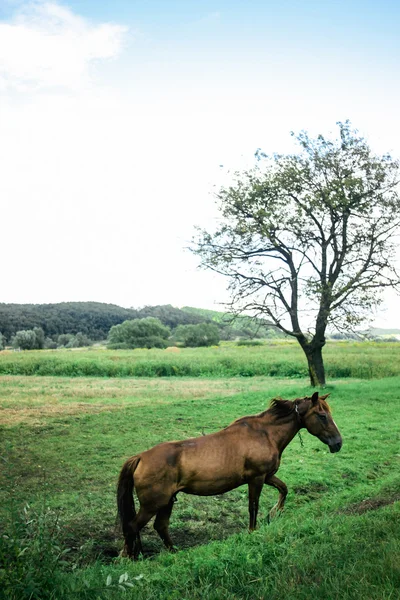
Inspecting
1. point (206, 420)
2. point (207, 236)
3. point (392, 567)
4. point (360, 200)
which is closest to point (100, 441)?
point (206, 420)

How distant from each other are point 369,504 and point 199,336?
7179 cm

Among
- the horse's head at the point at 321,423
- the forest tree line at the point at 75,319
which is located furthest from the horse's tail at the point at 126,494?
the forest tree line at the point at 75,319

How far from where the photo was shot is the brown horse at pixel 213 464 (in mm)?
6625

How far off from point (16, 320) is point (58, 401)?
63.0 metres

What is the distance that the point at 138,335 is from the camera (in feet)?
273

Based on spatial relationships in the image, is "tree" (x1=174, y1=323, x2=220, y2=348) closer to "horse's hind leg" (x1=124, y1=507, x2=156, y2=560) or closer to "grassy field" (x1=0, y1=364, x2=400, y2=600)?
"grassy field" (x1=0, y1=364, x2=400, y2=600)


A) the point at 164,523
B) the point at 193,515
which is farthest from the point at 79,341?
the point at 164,523

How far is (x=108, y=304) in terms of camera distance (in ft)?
418

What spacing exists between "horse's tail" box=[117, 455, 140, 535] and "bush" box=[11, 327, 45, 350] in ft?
216

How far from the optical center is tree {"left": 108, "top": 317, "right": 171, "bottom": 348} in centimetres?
8138

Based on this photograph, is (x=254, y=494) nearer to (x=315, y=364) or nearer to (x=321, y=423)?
(x=321, y=423)

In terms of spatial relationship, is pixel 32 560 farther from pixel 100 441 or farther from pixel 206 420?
pixel 206 420

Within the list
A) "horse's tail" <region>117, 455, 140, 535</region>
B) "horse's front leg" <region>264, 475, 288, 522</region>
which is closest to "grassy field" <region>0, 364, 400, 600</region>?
"horse's front leg" <region>264, 475, 288, 522</region>

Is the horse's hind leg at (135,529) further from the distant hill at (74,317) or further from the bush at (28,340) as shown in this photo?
the distant hill at (74,317)
